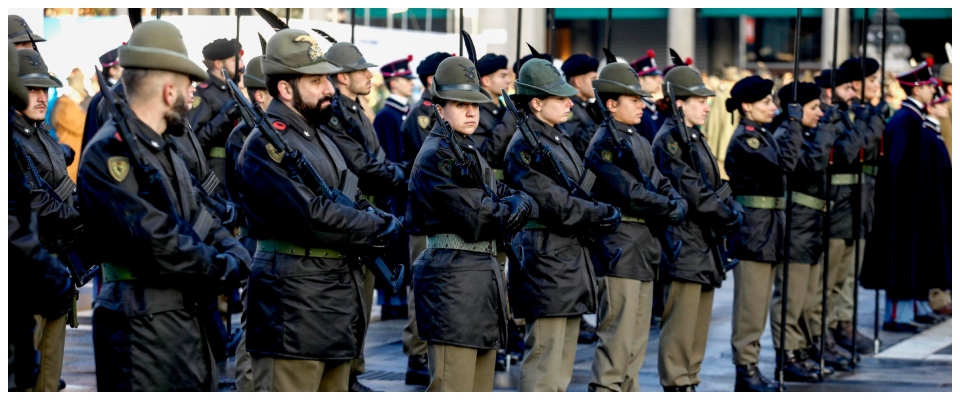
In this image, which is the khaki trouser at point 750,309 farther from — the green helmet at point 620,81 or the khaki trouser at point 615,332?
the green helmet at point 620,81

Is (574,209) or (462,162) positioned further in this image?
(574,209)

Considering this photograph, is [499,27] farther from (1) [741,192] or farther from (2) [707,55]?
(1) [741,192]

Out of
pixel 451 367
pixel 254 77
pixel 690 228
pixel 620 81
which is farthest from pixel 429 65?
pixel 451 367

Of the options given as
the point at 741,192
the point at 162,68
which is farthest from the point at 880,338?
the point at 162,68

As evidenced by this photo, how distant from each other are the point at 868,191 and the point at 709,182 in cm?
264

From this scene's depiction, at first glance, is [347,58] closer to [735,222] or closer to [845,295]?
[735,222]

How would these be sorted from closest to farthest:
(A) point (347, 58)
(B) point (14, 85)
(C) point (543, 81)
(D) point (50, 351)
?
(B) point (14, 85) < (D) point (50, 351) < (C) point (543, 81) < (A) point (347, 58)

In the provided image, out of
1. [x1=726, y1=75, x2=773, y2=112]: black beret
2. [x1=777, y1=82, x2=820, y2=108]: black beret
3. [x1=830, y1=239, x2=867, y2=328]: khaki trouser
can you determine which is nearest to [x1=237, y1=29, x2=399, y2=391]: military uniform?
[x1=726, y1=75, x2=773, y2=112]: black beret

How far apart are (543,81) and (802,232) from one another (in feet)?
8.21

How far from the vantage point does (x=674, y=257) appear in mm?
7242

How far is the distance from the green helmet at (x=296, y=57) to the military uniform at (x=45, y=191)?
105 centimetres

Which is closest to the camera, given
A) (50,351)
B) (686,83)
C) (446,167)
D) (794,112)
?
(446,167)

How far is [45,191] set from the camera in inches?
223

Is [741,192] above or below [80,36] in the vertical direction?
below
